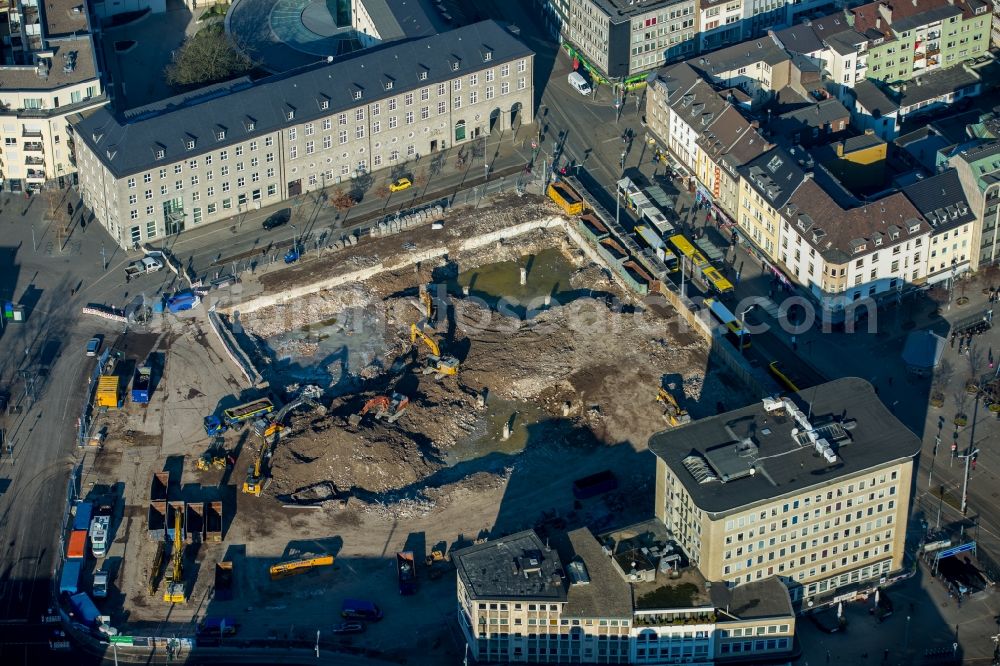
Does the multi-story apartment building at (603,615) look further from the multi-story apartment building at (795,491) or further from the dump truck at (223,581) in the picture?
the dump truck at (223,581)

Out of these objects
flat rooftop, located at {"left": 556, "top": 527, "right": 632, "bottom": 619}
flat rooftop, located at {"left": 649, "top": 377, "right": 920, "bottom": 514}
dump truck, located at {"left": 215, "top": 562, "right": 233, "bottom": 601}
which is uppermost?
flat rooftop, located at {"left": 649, "top": 377, "right": 920, "bottom": 514}

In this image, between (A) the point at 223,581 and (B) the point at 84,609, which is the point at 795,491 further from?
(B) the point at 84,609

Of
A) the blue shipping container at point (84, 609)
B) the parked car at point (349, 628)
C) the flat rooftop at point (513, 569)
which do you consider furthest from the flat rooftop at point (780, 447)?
the blue shipping container at point (84, 609)

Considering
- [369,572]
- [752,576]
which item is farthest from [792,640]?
[369,572]

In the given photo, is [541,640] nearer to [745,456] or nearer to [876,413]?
[745,456]

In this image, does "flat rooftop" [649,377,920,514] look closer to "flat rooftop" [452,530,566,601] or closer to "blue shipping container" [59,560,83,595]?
"flat rooftop" [452,530,566,601]

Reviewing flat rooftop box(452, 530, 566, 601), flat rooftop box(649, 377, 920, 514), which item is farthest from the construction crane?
flat rooftop box(649, 377, 920, 514)
